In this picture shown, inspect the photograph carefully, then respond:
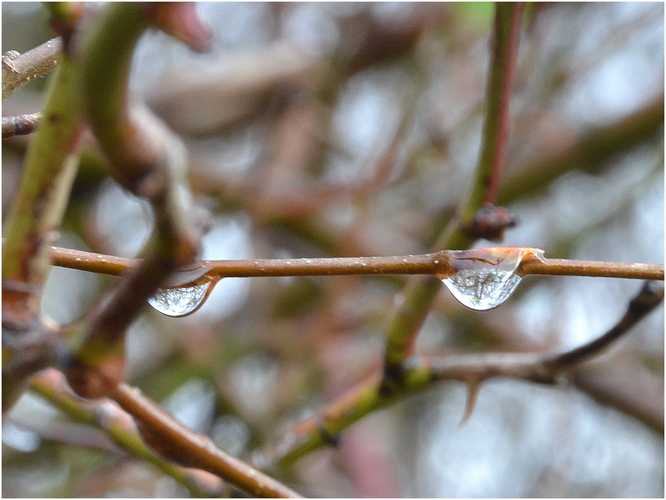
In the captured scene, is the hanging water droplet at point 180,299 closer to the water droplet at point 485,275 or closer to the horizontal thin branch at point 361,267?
the horizontal thin branch at point 361,267

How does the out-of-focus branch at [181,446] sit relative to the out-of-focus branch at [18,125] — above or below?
below

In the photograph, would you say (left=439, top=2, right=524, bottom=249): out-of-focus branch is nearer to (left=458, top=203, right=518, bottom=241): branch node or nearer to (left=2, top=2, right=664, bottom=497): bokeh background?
(left=458, top=203, right=518, bottom=241): branch node

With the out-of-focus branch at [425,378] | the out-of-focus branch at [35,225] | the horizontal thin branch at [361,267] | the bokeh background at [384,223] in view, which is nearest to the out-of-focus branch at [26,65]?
the out-of-focus branch at [35,225]

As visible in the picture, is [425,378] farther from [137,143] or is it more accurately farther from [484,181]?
[137,143]

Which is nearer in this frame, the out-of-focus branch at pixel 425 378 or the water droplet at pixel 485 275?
the water droplet at pixel 485 275

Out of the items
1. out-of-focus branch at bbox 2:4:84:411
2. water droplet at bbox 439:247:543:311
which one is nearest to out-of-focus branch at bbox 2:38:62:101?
out-of-focus branch at bbox 2:4:84:411

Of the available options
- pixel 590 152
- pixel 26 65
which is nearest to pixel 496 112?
pixel 26 65

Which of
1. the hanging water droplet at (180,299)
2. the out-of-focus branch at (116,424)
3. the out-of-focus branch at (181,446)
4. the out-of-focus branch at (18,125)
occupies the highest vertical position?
the out-of-focus branch at (18,125)
